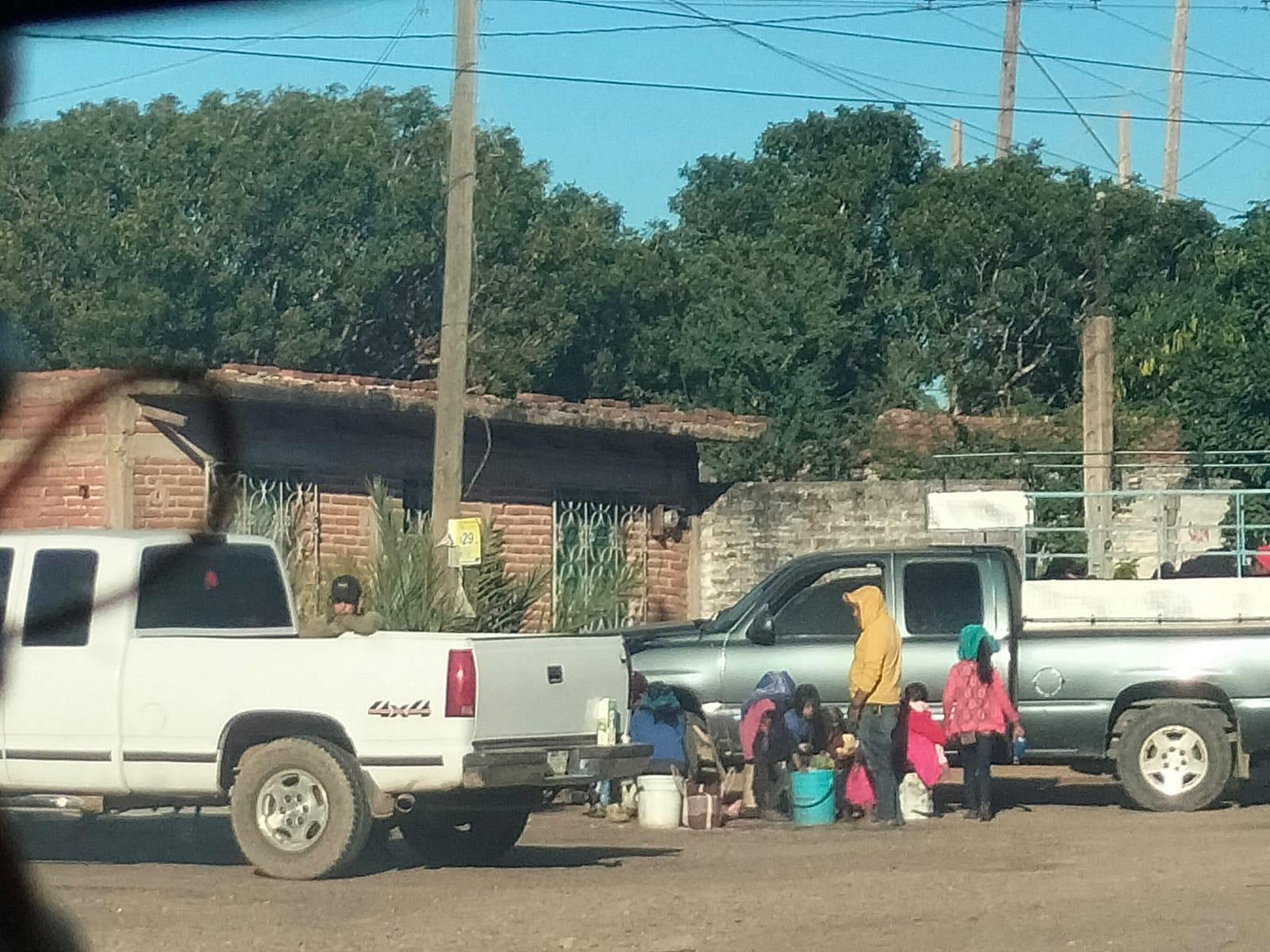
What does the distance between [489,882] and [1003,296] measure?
3071 cm

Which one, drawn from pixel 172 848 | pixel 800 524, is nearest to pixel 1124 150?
pixel 800 524

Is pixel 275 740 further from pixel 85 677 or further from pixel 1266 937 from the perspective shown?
pixel 1266 937

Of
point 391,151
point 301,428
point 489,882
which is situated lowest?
point 489,882

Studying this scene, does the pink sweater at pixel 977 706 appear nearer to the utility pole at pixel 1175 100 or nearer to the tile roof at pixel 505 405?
the tile roof at pixel 505 405

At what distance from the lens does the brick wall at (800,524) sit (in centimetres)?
2483

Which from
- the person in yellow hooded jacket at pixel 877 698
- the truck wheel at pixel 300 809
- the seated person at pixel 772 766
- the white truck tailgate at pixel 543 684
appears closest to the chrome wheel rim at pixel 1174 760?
the person in yellow hooded jacket at pixel 877 698

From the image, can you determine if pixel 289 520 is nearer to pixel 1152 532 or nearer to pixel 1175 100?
pixel 1152 532

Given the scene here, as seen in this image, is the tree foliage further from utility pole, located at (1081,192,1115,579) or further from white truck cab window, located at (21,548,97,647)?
white truck cab window, located at (21,548,97,647)

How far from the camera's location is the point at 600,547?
23.7m

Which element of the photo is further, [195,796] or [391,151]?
[391,151]

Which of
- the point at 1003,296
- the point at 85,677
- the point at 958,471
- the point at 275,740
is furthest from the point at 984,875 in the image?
the point at 1003,296

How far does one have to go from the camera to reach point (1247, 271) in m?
29.5

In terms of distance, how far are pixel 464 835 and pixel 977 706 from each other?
3928 millimetres

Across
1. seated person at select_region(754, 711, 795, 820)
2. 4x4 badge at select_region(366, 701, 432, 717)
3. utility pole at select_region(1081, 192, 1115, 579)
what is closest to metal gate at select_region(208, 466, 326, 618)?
seated person at select_region(754, 711, 795, 820)
